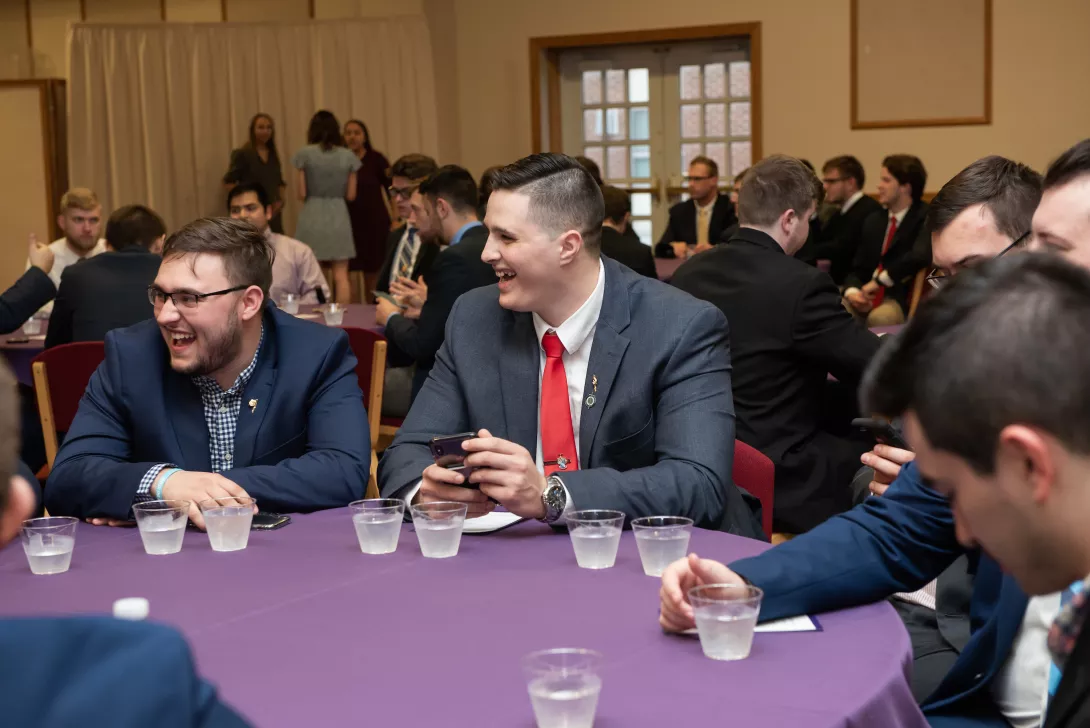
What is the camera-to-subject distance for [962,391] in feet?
3.58

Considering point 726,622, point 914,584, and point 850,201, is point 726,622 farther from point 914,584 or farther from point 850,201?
point 850,201

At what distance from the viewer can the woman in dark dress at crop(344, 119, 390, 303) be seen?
35.9 ft

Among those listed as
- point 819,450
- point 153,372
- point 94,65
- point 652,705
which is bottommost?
point 819,450

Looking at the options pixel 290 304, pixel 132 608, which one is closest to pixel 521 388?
pixel 132 608

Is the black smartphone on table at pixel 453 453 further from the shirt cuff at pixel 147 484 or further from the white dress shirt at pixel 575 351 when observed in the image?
the shirt cuff at pixel 147 484

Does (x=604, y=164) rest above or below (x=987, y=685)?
above

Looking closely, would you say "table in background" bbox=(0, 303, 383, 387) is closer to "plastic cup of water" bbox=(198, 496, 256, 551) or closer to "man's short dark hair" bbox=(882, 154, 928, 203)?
"plastic cup of water" bbox=(198, 496, 256, 551)

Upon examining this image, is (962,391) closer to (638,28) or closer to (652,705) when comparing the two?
(652,705)

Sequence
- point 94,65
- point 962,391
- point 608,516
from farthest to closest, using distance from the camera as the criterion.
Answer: point 94,65 < point 608,516 < point 962,391

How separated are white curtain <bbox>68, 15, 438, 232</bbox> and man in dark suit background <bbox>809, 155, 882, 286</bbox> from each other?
390 centimetres

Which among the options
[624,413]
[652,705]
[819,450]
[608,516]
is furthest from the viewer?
[819,450]

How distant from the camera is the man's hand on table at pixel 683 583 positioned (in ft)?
5.27

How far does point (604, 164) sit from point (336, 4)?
2.95 metres

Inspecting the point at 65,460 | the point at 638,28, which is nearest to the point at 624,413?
the point at 65,460
